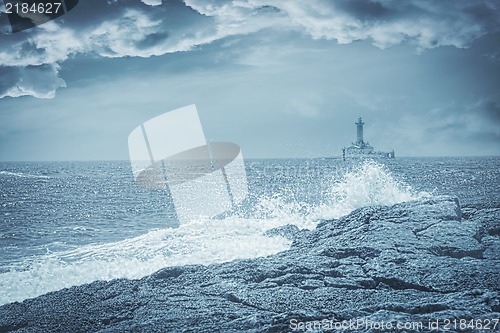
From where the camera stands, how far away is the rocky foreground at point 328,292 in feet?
12.2

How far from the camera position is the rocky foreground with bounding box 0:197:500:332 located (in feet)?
12.2

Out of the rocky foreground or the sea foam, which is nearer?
the rocky foreground

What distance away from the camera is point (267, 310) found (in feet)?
14.1

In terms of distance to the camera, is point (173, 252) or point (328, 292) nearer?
point (328, 292)

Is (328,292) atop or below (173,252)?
atop

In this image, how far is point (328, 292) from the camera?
4.67 m

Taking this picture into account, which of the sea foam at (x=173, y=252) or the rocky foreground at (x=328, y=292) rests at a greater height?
the rocky foreground at (x=328, y=292)

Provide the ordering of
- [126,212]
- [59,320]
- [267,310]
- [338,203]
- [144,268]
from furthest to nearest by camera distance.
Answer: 1. [126,212]
2. [338,203]
3. [144,268]
4. [59,320]
5. [267,310]

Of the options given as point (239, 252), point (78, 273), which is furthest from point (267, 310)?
point (78, 273)

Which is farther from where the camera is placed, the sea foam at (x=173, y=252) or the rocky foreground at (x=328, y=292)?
the sea foam at (x=173, y=252)

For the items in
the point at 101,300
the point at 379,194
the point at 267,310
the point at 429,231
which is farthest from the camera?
the point at 379,194

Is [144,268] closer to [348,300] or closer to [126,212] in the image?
[348,300]

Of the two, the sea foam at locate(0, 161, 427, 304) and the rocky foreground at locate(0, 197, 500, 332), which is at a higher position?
the rocky foreground at locate(0, 197, 500, 332)

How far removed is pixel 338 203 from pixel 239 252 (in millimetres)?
9984
